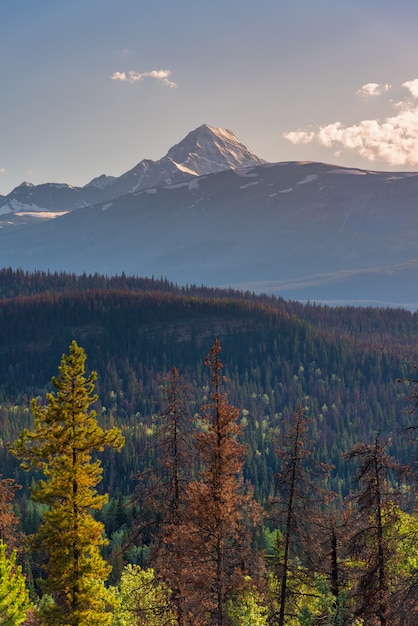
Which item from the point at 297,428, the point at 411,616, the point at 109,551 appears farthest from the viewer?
the point at 109,551

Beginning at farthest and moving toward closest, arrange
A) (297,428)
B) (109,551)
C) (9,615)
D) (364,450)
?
(109,551) < (9,615) < (297,428) < (364,450)

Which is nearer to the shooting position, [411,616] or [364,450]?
[411,616]

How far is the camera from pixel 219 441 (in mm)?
33688

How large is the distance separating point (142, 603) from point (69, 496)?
556 inches

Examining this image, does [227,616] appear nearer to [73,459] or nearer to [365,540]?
[365,540]

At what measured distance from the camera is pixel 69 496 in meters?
33.0

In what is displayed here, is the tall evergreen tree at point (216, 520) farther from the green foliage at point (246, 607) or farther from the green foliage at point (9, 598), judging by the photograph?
the green foliage at point (9, 598)

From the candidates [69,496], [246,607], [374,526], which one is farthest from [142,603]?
[374,526]

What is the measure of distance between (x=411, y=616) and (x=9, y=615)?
23132 mm

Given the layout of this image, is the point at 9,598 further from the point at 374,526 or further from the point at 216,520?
the point at 374,526

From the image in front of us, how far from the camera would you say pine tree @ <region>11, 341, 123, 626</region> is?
32812mm

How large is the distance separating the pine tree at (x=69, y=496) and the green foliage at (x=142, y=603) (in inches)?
132

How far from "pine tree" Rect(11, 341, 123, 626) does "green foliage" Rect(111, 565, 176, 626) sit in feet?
11.0

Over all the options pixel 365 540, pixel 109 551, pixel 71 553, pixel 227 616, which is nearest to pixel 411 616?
pixel 365 540
